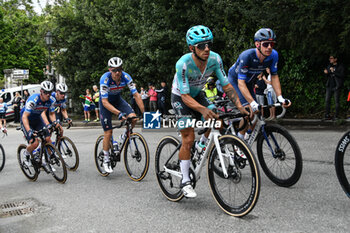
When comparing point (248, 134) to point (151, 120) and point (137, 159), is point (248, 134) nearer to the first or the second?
point (151, 120)

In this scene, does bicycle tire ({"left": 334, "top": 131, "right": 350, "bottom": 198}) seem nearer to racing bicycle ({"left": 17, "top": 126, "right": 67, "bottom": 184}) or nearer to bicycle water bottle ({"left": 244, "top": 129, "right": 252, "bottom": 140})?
bicycle water bottle ({"left": 244, "top": 129, "right": 252, "bottom": 140})

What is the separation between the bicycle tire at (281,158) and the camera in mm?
4914

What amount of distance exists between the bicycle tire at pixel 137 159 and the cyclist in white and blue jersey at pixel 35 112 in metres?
1.51

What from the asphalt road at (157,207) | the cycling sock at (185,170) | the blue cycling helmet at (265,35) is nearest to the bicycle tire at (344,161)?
the asphalt road at (157,207)

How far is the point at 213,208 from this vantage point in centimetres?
448

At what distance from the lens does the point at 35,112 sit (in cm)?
739

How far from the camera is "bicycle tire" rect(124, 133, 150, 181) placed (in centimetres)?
629

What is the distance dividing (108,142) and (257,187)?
12.3 feet

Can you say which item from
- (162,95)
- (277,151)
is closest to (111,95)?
(277,151)

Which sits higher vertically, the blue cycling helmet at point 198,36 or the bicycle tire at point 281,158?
the blue cycling helmet at point 198,36

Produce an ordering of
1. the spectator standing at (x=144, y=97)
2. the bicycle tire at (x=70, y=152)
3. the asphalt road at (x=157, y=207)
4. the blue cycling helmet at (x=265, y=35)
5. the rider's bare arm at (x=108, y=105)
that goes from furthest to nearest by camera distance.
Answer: the spectator standing at (x=144, y=97), the bicycle tire at (x=70, y=152), the rider's bare arm at (x=108, y=105), the blue cycling helmet at (x=265, y=35), the asphalt road at (x=157, y=207)

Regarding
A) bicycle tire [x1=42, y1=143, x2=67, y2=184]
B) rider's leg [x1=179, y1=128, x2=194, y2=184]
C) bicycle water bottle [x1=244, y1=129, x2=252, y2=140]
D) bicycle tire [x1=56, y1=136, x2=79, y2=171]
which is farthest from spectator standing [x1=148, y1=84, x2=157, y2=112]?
rider's leg [x1=179, y1=128, x2=194, y2=184]

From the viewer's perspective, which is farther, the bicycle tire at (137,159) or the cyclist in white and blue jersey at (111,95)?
the cyclist in white and blue jersey at (111,95)

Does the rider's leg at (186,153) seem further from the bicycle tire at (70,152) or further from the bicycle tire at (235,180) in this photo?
the bicycle tire at (70,152)
